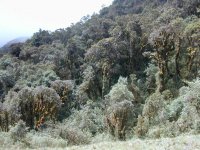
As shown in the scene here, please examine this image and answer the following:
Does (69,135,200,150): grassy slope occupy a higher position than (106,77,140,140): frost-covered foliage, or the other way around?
(69,135,200,150): grassy slope

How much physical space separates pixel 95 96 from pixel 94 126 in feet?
55.4

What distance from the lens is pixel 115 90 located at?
195 feet

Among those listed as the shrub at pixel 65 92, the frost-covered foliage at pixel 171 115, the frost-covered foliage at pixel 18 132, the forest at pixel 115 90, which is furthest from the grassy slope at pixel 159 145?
the shrub at pixel 65 92

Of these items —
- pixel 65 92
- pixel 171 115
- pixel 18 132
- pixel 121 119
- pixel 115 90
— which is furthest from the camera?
pixel 65 92

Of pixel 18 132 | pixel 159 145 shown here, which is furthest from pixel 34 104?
pixel 159 145

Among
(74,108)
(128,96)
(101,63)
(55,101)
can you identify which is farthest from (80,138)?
(101,63)

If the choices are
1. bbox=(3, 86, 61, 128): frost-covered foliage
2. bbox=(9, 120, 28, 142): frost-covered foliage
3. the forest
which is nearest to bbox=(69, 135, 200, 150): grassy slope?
the forest

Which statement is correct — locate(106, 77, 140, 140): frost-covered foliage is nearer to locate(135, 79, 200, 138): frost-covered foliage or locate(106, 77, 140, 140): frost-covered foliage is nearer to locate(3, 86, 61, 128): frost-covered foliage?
locate(135, 79, 200, 138): frost-covered foliage

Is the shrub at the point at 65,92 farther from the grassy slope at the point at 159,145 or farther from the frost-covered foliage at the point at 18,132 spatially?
the grassy slope at the point at 159,145

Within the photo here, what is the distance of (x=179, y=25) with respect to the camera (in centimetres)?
6775

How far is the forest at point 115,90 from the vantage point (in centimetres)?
4544

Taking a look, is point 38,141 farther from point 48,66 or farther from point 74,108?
point 48,66

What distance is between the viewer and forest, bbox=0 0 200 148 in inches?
1789

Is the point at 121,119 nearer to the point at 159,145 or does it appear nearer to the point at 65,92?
the point at 65,92
